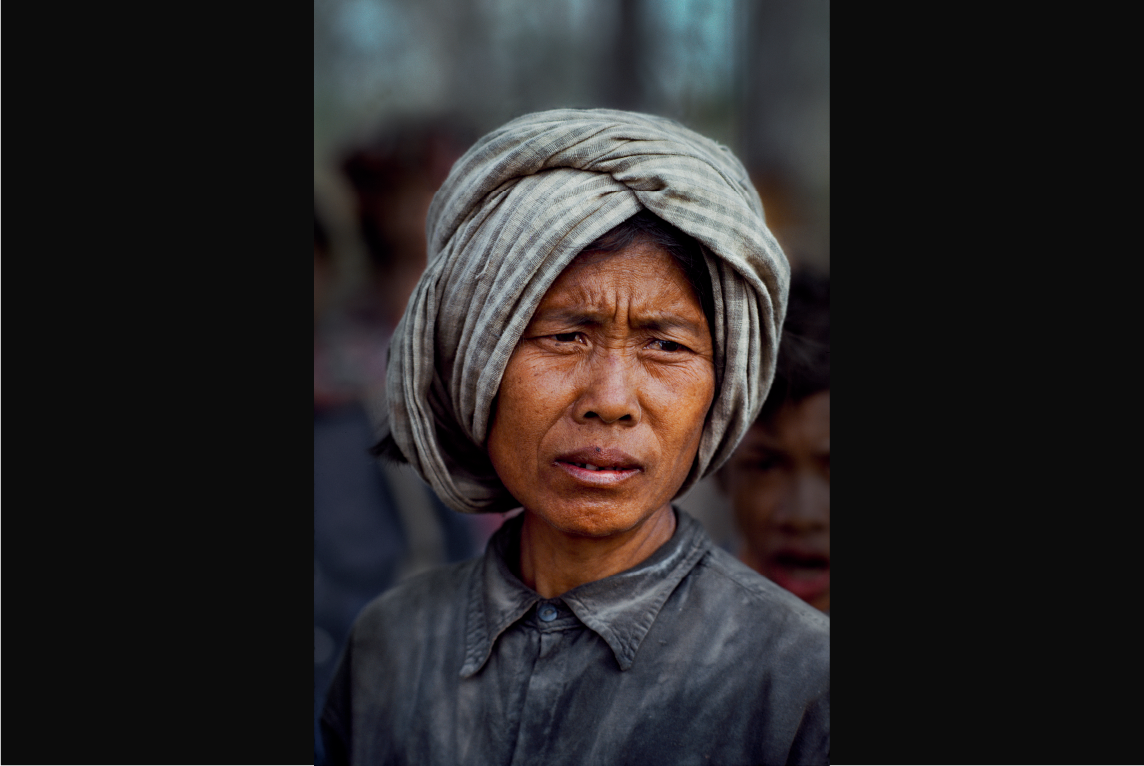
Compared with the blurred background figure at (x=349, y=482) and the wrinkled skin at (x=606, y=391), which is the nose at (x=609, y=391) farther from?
the blurred background figure at (x=349, y=482)

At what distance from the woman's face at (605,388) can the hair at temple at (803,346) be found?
0.56m

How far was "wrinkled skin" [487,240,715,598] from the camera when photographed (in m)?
2.00

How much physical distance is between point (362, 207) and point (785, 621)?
1.88 meters

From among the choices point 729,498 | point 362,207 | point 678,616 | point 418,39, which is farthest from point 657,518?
point 418,39

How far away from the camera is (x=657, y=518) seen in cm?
229

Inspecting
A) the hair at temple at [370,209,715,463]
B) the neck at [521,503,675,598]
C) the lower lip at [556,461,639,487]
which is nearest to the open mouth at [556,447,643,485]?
the lower lip at [556,461,639,487]

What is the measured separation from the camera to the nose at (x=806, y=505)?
2684mm

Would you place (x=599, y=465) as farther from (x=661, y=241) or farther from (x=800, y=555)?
(x=800, y=555)

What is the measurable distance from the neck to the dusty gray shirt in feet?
0.13

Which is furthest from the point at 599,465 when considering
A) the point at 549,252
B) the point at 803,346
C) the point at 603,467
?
the point at 803,346

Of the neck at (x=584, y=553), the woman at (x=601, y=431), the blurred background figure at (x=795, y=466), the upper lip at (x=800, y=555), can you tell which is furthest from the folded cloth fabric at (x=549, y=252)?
the upper lip at (x=800, y=555)

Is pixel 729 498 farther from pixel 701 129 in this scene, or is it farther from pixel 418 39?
pixel 418 39

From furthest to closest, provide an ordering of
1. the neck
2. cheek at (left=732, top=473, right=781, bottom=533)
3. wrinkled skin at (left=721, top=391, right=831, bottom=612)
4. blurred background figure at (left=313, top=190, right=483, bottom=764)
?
blurred background figure at (left=313, top=190, right=483, bottom=764) → cheek at (left=732, top=473, right=781, bottom=533) → wrinkled skin at (left=721, top=391, right=831, bottom=612) → the neck

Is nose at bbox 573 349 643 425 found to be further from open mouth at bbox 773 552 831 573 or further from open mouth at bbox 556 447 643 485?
open mouth at bbox 773 552 831 573
